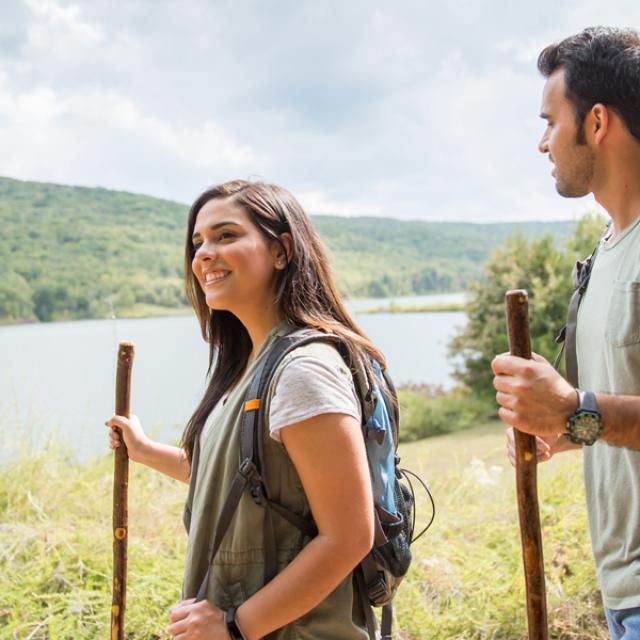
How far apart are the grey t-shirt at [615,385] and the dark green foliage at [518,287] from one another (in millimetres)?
11770

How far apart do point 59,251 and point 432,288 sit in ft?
63.5

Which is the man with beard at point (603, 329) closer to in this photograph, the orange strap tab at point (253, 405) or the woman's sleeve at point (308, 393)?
the woman's sleeve at point (308, 393)

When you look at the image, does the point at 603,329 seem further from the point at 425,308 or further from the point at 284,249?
the point at 425,308

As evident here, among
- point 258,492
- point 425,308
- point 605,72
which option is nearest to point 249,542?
point 258,492

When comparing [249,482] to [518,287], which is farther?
[518,287]

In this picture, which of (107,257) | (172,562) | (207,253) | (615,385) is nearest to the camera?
(615,385)

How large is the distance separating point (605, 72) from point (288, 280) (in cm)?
94

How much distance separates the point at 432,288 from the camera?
111 feet

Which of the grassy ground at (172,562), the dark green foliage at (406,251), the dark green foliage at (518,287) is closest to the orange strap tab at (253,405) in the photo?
the grassy ground at (172,562)

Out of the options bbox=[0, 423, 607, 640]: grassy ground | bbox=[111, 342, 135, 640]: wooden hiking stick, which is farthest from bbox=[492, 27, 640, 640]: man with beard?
bbox=[0, 423, 607, 640]: grassy ground

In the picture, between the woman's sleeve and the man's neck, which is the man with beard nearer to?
the man's neck

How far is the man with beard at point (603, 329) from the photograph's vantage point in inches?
53.6

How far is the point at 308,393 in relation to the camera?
1.36 meters

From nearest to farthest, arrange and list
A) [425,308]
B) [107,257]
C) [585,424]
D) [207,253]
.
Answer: [585,424]
[207,253]
[107,257]
[425,308]
